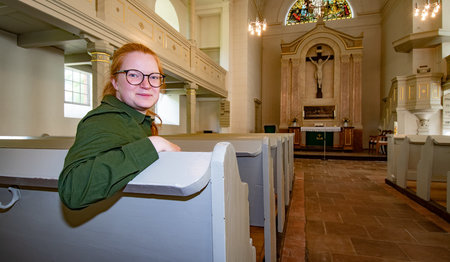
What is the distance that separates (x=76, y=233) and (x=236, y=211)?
53cm

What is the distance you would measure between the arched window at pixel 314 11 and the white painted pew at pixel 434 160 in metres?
10.7

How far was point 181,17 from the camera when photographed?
934cm

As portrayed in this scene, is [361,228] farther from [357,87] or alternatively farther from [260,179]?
[357,87]

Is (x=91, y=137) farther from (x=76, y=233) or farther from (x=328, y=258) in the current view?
(x=328, y=258)

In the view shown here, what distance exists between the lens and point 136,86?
0.98 meters

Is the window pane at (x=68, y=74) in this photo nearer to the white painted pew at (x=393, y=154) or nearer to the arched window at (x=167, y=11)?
the arched window at (x=167, y=11)

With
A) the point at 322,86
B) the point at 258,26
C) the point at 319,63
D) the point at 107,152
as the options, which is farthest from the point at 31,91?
the point at 322,86

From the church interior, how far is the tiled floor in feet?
0.06

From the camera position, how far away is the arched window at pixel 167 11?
8.66m

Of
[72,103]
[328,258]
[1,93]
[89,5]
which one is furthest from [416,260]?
[72,103]

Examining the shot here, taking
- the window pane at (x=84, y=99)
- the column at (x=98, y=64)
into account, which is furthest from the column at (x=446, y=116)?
the window pane at (x=84, y=99)

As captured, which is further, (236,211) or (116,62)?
(116,62)

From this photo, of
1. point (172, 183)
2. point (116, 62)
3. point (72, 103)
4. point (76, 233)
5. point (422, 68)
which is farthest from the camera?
→ point (422, 68)

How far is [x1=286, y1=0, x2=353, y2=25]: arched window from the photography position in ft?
41.0
